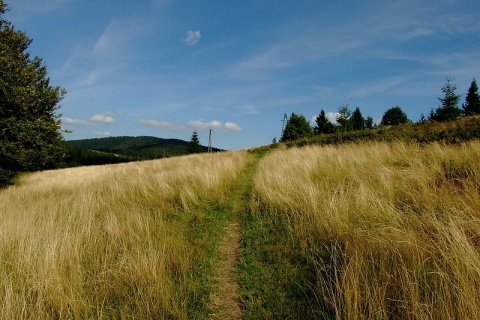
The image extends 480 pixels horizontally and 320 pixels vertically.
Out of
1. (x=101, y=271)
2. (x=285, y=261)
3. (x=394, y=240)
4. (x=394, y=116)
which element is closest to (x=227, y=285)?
(x=285, y=261)

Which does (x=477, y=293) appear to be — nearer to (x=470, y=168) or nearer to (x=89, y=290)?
(x=89, y=290)

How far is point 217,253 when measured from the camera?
3396 millimetres

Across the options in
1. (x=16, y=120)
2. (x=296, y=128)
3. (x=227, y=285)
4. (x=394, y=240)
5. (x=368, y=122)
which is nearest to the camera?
(x=394, y=240)

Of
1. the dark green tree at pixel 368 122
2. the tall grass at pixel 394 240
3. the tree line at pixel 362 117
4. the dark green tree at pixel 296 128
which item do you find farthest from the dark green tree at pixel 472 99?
the tall grass at pixel 394 240

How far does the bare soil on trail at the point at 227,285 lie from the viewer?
7.41 feet

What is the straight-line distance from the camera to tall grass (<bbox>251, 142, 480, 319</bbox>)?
185cm

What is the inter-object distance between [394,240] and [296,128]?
1826 inches

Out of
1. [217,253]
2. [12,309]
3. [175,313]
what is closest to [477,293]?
[175,313]

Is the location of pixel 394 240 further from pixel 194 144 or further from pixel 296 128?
pixel 194 144

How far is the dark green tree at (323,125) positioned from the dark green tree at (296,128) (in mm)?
6682

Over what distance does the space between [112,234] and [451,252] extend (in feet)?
13.2

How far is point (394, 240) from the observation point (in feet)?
8.18

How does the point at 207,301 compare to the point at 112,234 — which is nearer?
the point at 207,301

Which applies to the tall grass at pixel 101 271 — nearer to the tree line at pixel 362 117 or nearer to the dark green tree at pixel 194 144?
the tree line at pixel 362 117
